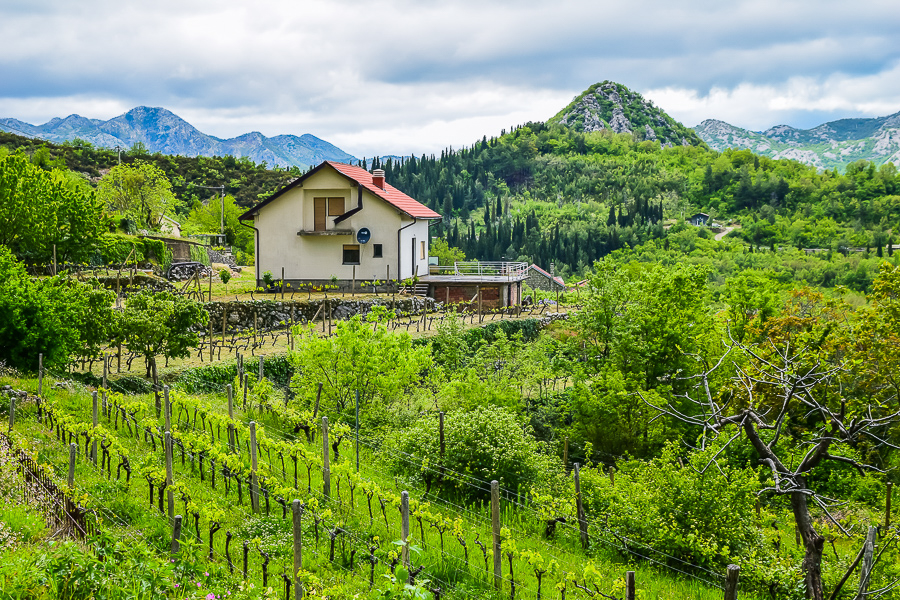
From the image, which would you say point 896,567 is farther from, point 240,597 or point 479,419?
point 240,597

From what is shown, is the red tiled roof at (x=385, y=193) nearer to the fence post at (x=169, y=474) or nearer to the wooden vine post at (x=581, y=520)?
the wooden vine post at (x=581, y=520)

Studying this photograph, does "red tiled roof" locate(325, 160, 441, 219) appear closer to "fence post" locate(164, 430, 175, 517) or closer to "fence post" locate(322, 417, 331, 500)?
"fence post" locate(322, 417, 331, 500)

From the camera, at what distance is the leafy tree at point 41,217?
28047 mm

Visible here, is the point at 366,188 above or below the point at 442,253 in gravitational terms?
above

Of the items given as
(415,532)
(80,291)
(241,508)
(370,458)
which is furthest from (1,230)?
(415,532)

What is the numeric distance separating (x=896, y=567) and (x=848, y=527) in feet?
7.17

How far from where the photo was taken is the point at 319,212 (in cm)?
3838

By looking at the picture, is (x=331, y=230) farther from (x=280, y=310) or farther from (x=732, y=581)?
(x=732, y=581)

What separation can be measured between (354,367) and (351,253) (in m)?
22.5

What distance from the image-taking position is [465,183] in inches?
6491

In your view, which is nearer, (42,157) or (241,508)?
(241,508)

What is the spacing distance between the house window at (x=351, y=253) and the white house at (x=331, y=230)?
0.06 metres

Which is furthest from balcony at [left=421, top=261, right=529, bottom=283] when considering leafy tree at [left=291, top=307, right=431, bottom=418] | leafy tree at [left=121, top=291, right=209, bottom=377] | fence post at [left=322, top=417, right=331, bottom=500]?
fence post at [left=322, top=417, right=331, bottom=500]

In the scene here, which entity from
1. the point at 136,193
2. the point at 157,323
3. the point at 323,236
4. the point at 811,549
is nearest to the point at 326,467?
the point at 811,549
